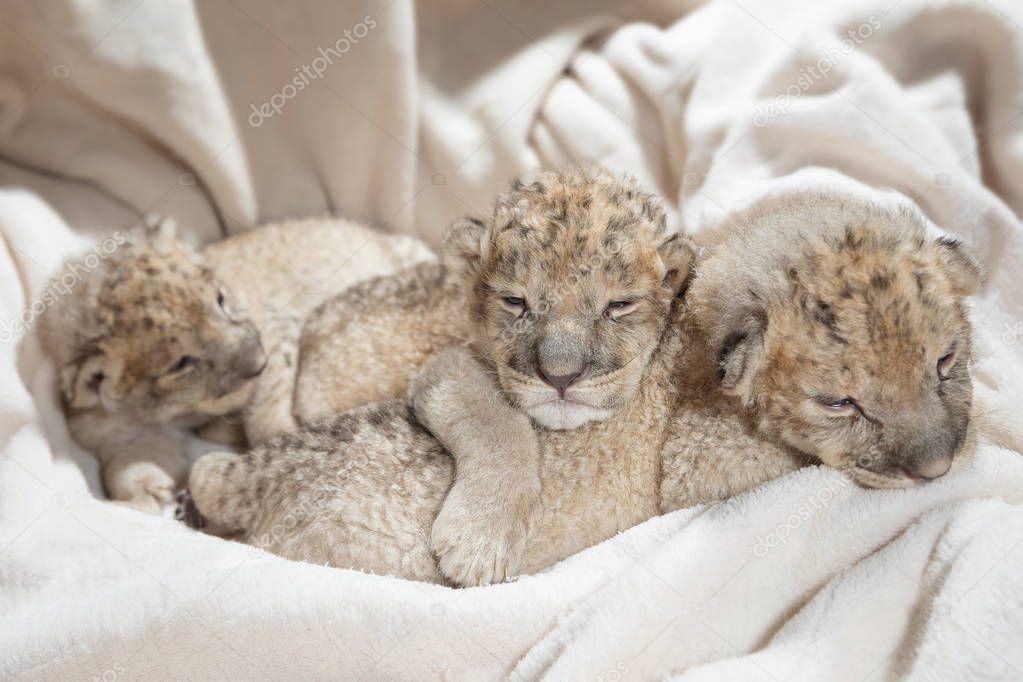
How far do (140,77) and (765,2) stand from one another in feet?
7.91

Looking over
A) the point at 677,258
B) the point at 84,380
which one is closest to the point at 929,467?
the point at 677,258

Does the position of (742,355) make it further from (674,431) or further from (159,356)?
(159,356)

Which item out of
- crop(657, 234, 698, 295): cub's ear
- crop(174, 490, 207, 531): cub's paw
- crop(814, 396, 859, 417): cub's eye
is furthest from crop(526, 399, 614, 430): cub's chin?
crop(174, 490, 207, 531): cub's paw

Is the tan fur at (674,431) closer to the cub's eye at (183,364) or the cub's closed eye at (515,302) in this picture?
the cub's closed eye at (515,302)

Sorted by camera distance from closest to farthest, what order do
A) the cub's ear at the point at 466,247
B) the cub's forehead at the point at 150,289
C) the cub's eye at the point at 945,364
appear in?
the cub's eye at the point at 945,364 → the cub's ear at the point at 466,247 → the cub's forehead at the point at 150,289

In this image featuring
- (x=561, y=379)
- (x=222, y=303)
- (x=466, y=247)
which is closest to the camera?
(x=561, y=379)

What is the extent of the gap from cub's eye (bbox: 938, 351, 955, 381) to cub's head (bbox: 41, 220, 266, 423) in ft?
7.06

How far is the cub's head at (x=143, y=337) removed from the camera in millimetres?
2859

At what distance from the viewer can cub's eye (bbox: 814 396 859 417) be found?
2.06 m

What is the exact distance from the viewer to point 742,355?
82.9 inches

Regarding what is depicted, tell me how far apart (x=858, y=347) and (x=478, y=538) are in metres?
1.08

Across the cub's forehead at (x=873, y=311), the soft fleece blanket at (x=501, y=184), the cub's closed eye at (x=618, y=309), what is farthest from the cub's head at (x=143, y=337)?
the cub's forehead at (x=873, y=311)

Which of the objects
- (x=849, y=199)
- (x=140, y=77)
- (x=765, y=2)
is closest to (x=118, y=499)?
(x=140, y=77)

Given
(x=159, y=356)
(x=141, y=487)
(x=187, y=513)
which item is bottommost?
(x=187, y=513)
